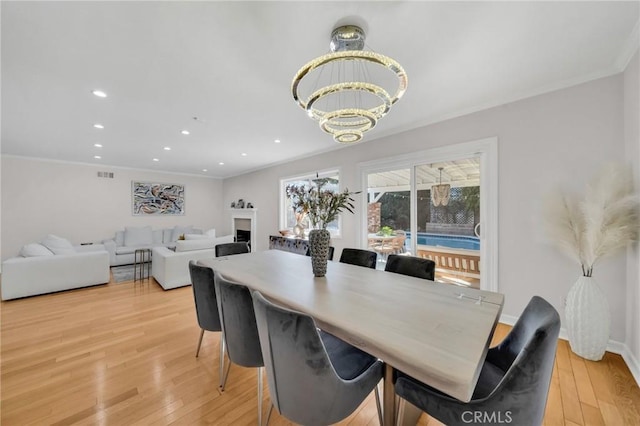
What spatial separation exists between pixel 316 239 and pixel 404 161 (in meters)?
2.27

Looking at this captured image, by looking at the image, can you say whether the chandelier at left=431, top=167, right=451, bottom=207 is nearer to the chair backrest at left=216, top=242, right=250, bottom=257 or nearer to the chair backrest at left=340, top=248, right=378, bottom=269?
the chair backrest at left=340, top=248, right=378, bottom=269

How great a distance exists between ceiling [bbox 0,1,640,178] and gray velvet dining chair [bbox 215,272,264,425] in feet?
5.57

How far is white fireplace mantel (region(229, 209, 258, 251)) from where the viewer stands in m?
6.64

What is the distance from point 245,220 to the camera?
7.14m

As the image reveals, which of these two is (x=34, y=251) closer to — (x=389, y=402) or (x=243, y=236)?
(x=243, y=236)

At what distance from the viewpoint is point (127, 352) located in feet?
7.16

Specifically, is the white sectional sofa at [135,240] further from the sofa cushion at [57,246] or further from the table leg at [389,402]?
the table leg at [389,402]

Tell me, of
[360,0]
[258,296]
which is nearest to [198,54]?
[360,0]

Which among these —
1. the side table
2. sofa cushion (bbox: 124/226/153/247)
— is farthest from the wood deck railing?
sofa cushion (bbox: 124/226/153/247)

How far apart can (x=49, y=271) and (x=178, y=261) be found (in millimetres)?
1807

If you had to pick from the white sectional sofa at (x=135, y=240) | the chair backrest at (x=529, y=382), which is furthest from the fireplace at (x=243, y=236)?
the chair backrest at (x=529, y=382)

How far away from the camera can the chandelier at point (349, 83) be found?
1334 mm

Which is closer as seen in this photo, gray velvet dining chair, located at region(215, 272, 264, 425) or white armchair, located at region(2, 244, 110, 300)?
gray velvet dining chair, located at region(215, 272, 264, 425)

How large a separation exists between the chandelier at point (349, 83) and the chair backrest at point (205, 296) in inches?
55.3
